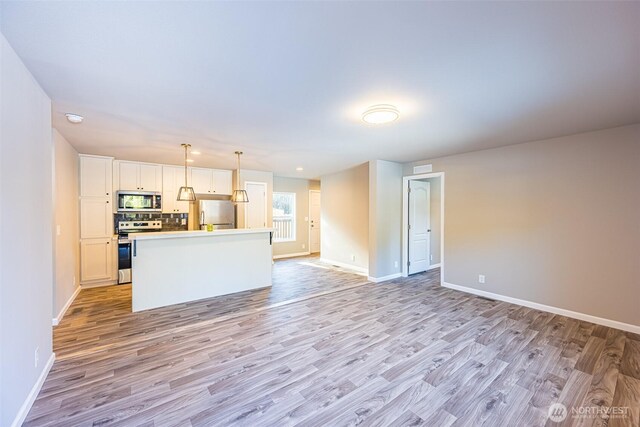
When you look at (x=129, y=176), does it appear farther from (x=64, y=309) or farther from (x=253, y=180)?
(x=64, y=309)

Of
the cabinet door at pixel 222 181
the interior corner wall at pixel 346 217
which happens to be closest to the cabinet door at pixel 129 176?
the cabinet door at pixel 222 181

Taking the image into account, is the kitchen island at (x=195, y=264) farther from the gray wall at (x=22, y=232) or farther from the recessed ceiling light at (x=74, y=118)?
the recessed ceiling light at (x=74, y=118)

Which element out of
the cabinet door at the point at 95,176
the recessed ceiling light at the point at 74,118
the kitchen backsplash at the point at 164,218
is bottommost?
the kitchen backsplash at the point at 164,218

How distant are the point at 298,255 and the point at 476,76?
6.85 m

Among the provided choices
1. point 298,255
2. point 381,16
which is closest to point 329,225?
point 298,255

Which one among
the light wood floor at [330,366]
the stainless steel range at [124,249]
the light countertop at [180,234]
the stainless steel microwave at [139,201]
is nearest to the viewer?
the light wood floor at [330,366]

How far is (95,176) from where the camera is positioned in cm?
482

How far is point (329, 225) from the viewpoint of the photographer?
7137 mm

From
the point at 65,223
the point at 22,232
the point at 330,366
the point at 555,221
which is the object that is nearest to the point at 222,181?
the point at 65,223

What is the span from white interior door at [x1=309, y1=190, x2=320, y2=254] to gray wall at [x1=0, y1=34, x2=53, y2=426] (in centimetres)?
641

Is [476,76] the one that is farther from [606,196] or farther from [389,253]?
[389,253]

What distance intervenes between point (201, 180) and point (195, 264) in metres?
2.59

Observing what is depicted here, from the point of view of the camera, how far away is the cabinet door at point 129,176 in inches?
205

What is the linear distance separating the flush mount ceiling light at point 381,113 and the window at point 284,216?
215 inches
